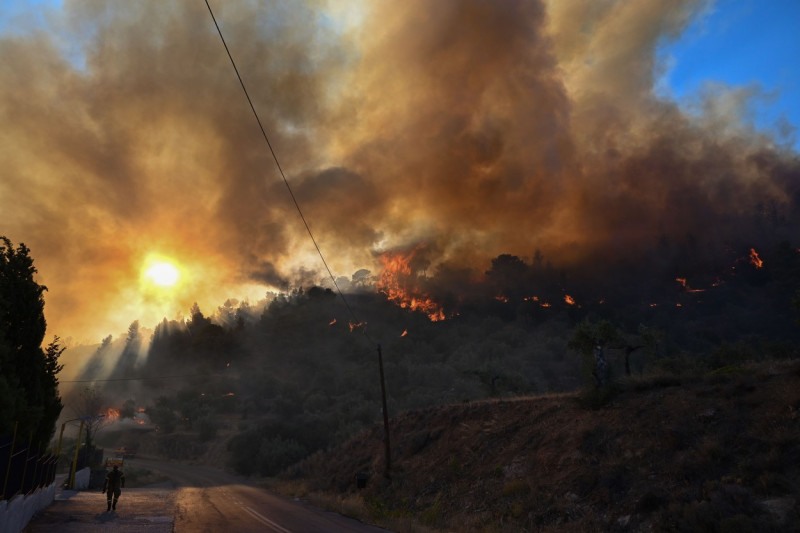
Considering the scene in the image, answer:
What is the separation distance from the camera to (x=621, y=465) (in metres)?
19.5

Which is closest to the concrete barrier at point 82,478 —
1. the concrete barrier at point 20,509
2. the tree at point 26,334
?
the concrete barrier at point 20,509

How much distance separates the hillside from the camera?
15.2m

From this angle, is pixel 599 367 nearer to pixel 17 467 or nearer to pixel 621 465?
pixel 621 465

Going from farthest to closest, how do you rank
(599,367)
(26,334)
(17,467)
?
(599,367) → (26,334) → (17,467)

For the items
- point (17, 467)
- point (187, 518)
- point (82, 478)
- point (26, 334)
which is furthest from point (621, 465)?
point (82, 478)

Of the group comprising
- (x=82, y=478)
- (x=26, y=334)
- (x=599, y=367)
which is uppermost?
(x=26, y=334)

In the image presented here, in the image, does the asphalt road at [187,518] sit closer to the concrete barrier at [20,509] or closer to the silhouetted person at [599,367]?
the concrete barrier at [20,509]

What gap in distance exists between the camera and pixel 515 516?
20.0 m

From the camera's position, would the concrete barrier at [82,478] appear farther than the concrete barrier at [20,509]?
Yes

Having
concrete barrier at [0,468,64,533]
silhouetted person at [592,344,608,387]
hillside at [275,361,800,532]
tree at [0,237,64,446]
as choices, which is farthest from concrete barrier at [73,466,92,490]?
silhouetted person at [592,344,608,387]

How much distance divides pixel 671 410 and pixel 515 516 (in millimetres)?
8775

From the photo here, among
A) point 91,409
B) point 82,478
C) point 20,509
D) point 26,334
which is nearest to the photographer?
point 20,509

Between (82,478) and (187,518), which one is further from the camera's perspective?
(82,478)

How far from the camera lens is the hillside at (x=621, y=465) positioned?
15156 millimetres
